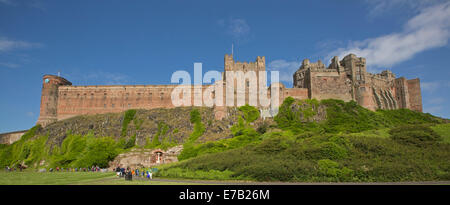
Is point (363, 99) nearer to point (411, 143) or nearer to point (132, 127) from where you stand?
point (411, 143)

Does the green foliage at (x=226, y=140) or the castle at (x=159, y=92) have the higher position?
the castle at (x=159, y=92)

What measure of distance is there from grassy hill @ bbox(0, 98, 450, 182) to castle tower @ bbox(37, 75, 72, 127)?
3.75 m

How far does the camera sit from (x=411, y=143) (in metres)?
26.1

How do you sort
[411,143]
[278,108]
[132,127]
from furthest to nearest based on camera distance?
[278,108] < [132,127] < [411,143]

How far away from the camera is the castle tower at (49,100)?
62.6 m

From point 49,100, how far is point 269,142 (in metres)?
55.1

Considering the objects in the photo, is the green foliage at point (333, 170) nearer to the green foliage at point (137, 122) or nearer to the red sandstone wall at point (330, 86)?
the green foliage at point (137, 122)

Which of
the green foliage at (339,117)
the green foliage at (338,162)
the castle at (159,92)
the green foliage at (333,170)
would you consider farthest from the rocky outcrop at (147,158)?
the green foliage at (333,170)

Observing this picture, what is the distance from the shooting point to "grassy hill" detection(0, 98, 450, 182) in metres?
21.1

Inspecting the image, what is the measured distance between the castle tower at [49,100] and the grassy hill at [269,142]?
3.75 m

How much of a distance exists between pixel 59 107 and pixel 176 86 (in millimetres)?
26166

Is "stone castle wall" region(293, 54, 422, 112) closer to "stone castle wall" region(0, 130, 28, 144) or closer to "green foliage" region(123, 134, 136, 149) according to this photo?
"green foliage" region(123, 134, 136, 149)

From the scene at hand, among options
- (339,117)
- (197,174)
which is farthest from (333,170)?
(339,117)
